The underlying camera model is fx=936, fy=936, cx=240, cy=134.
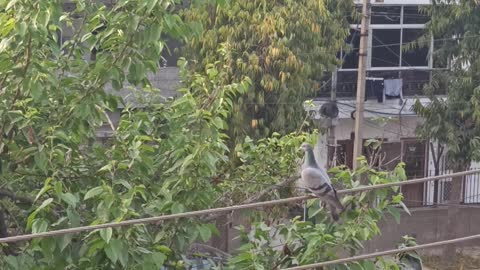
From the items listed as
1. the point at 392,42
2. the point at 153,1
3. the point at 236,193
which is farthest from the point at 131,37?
the point at 392,42

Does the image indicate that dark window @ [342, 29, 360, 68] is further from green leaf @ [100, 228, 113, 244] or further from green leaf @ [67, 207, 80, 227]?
green leaf @ [100, 228, 113, 244]

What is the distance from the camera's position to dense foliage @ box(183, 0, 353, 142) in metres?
11.5

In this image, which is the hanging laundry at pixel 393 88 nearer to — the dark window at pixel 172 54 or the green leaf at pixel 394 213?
the dark window at pixel 172 54

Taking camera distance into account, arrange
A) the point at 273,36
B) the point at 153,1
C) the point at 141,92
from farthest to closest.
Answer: the point at 273,36, the point at 141,92, the point at 153,1

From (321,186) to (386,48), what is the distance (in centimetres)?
1135

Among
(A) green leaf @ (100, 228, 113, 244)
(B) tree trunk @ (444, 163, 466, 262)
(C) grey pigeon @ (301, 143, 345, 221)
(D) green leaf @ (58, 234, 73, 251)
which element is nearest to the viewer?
(A) green leaf @ (100, 228, 113, 244)

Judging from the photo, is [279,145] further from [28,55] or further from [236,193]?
[28,55]

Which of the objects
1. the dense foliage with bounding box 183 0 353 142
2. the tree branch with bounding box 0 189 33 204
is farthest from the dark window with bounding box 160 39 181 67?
the tree branch with bounding box 0 189 33 204

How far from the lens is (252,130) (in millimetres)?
12094

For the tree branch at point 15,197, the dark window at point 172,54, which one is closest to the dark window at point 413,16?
the dark window at point 172,54

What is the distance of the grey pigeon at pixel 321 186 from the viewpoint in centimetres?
498

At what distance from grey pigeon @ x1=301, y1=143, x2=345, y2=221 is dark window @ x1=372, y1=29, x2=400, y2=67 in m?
10.8

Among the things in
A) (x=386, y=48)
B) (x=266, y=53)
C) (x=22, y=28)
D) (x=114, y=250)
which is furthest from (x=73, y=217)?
(x=386, y=48)

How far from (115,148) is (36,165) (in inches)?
19.7
